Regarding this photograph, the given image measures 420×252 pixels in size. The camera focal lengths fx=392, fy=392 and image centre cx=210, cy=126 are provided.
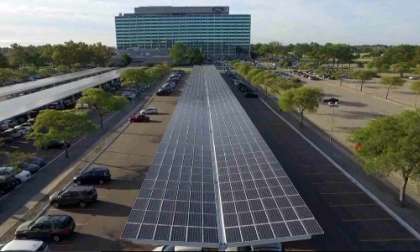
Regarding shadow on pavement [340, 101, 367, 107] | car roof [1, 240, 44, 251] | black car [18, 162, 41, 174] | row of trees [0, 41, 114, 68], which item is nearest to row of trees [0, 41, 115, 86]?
row of trees [0, 41, 114, 68]

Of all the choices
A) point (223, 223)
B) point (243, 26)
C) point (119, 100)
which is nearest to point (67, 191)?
point (223, 223)

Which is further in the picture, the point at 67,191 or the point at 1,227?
the point at 67,191

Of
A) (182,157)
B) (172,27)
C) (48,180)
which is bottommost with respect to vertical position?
(48,180)

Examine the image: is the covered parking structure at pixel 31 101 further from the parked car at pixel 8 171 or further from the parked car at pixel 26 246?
the parked car at pixel 26 246

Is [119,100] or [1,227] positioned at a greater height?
[119,100]

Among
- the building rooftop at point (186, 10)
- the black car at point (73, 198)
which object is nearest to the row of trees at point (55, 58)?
the building rooftop at point (186, 10)

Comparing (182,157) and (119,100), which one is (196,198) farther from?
(119,100)
